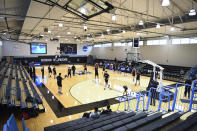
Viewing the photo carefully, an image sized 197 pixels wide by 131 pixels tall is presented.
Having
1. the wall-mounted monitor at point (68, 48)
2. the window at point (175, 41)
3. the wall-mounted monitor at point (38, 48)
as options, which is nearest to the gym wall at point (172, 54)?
the window at point (175, 41)

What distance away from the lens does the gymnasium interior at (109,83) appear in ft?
13.5

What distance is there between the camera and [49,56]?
30.6 meters

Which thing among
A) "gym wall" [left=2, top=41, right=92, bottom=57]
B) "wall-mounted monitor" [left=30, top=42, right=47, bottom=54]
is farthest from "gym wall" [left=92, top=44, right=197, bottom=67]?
"wall-mounted monitor" [left=30, top=42, right=47, bottom=54]

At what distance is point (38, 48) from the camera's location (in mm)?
29031

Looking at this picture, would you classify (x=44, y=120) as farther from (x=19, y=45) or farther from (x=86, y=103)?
(x=19, y=45)

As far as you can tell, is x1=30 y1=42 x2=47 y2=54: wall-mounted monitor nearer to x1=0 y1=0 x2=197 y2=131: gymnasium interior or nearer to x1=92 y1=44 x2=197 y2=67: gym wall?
x1=0 y1=0 x2=197 y2=131: gymnasium interior

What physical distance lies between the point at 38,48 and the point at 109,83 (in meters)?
22.7

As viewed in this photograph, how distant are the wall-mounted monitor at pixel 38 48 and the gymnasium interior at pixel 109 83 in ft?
7.62

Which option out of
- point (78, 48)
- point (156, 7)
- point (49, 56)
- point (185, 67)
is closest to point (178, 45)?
point (185, 67)

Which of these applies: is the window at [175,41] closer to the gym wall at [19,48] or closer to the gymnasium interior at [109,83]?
the gymnasium interior at [109,83]

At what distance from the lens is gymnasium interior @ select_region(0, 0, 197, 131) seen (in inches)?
162

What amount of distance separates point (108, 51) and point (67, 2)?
25610 millimetres

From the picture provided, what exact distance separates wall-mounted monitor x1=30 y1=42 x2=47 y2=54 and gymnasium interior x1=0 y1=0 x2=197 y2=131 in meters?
2.32

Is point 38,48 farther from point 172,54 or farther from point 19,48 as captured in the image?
point 172,54
